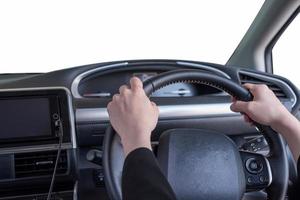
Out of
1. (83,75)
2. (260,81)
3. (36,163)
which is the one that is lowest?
(36,163)

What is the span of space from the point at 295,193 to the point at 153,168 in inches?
21.3

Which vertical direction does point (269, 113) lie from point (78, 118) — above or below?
above

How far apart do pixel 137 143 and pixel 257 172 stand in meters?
0.41

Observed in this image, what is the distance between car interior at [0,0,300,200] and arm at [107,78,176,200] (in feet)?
0.16

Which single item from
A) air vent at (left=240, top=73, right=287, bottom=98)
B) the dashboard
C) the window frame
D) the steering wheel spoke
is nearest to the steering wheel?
the steering wheel spoke

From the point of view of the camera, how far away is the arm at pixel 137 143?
900mm

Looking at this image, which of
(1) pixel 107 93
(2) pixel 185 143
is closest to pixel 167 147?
(2) pixel 185 143

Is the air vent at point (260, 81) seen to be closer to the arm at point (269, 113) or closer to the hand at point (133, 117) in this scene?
the arm at point (269, 113)

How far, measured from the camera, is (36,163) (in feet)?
5.01

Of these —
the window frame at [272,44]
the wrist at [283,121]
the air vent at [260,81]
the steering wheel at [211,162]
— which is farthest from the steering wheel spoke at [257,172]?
the window frame at [272,44]

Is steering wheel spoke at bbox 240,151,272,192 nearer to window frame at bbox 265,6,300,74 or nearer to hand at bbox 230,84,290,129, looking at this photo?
hand at bbox 230,84,290,129

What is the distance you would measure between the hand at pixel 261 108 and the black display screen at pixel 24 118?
0.69m

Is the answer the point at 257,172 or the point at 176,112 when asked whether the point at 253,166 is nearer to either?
the point at 257,172

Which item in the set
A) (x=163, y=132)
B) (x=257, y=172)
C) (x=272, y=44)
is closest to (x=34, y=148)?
(x=163, y=132)
